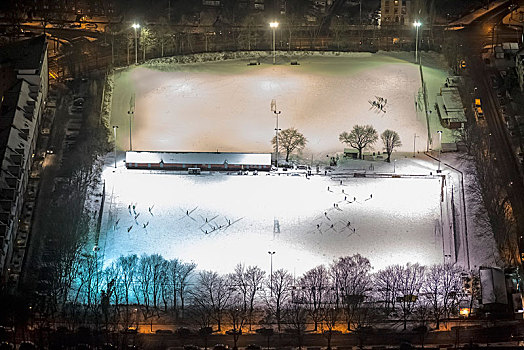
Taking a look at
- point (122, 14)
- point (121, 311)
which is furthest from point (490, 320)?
point (122, 14)

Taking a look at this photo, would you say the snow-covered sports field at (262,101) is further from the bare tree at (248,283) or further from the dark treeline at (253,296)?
the dark treeline at (253,296)

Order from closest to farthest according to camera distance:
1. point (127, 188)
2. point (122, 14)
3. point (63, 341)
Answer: point (63, 341), point (127, 188), point (122, 14)

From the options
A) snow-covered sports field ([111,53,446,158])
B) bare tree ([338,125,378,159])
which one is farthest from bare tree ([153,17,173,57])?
bare tree ([338,125,378,159])

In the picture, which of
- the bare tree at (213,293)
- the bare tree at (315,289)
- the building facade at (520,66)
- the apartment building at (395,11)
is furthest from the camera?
the apartment building at (395,11)

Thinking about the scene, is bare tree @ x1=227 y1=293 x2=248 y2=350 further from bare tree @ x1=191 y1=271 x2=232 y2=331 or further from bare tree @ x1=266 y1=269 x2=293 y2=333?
bare tree @ x1=266 y1=269 x2=293 y2=333

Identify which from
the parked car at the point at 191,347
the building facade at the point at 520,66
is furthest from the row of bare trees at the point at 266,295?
the building facade at the point at 520,66

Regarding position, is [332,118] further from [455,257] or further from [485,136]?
[455,257]
